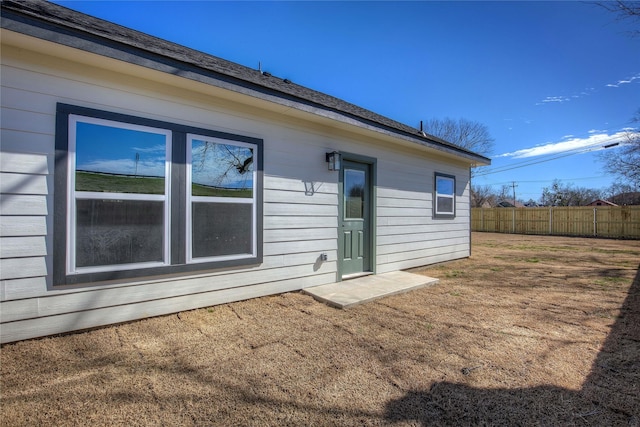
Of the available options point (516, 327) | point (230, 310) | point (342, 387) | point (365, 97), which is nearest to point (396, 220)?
point (516, 327)

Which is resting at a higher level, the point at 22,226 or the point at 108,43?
the point at 108,43

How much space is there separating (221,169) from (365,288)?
278cm

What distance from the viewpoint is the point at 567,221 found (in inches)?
676

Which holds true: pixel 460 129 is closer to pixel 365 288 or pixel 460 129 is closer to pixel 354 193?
pixel 354 193

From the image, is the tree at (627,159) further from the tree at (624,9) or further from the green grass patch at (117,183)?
the green grass patch at (117,183)

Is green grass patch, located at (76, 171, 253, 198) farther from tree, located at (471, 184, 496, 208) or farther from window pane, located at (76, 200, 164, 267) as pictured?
tree, located at (471, 184, 496, 208)

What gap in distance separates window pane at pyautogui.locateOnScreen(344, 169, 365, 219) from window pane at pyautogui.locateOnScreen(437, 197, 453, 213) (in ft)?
9.26

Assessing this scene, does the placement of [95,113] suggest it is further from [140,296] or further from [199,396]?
[199,396]

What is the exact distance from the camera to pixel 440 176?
724 cm

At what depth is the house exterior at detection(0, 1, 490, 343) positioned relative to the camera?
100 inches

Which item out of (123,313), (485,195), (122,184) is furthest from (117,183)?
(485,195)

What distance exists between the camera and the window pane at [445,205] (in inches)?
287

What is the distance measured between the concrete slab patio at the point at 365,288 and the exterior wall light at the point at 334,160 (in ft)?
6.35

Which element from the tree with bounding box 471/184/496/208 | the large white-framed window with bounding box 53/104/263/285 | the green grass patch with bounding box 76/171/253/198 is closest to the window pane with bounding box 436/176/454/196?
the large white-framed window with bounding box 53/104/263/285
